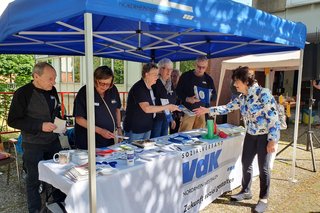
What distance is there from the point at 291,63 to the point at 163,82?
12.9ft

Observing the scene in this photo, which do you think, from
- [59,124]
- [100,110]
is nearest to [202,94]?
[100,110]

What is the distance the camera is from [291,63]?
6129mm

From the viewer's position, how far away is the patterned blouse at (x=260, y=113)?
2842mm

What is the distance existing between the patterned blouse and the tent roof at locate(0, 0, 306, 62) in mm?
588

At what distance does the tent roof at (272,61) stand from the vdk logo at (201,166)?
3943 millimetres

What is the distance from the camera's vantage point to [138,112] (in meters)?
3.20

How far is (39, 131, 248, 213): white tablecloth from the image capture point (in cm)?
201

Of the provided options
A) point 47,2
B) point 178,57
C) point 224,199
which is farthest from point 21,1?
point 178,57

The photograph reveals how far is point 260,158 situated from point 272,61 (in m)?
4.11

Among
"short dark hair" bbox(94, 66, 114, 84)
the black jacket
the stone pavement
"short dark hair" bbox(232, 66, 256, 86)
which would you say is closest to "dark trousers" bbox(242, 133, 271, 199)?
the stone pavement

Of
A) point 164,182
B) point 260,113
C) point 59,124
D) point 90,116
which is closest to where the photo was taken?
point 90,116

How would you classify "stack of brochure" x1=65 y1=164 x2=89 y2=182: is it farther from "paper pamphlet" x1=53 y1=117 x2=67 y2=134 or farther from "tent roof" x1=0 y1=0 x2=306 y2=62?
"tent roof" x1=0 y1=0 x2=306 y2=62

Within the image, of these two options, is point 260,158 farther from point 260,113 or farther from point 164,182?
point 164,182

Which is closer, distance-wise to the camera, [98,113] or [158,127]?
[98,113]
